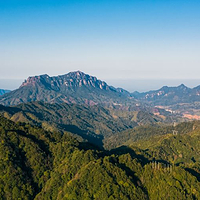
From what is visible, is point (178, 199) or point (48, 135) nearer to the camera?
point (178, 199)

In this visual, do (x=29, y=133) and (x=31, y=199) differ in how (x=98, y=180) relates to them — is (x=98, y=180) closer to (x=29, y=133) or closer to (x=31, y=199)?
(x=31, y=199)

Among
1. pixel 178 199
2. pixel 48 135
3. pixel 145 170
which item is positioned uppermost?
pixel 48 135

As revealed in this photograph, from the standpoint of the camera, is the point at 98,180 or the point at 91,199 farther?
the point at 98,180

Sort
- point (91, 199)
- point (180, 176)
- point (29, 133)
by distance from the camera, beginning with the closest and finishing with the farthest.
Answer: point (91, 199), point (180, 176), point (29, 133)

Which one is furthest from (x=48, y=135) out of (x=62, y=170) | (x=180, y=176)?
(x=180, y=176)

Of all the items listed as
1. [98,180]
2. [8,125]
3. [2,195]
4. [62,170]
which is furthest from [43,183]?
[8,125]

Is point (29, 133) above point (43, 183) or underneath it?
above

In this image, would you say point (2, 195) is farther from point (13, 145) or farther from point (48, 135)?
point (48, 135)

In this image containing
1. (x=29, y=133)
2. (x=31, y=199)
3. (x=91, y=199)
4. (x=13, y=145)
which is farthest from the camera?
(x=29, y=133)

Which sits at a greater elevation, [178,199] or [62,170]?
[62,170]
